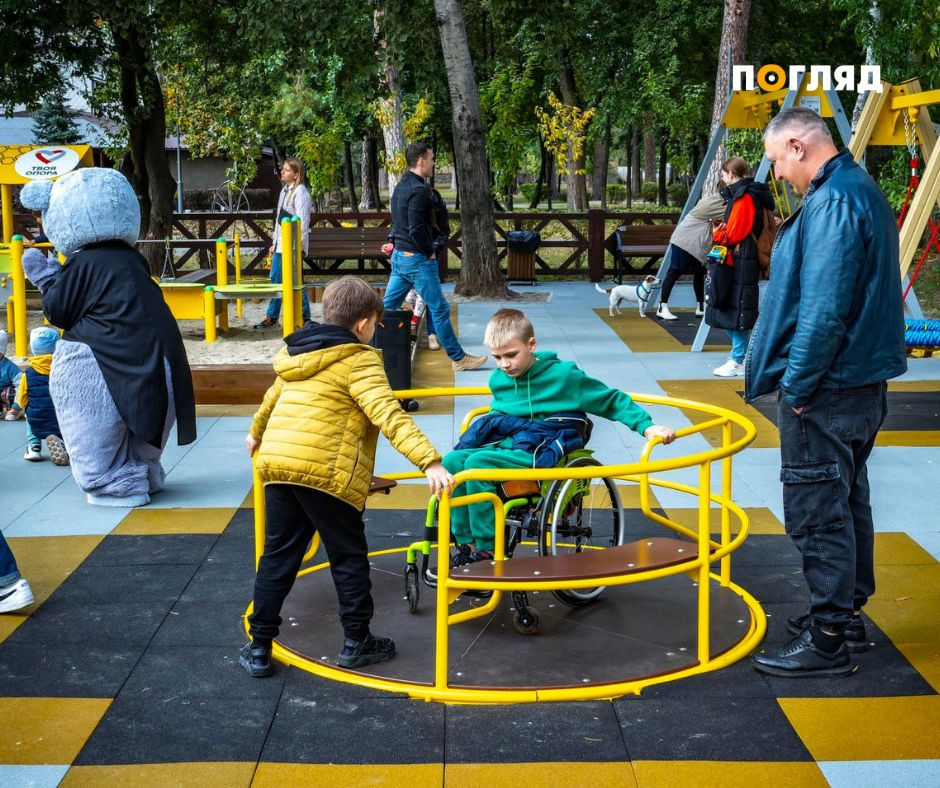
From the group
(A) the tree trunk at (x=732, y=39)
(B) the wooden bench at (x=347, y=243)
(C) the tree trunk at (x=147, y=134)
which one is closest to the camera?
(C) the tree trunk at (x=147, y=134)

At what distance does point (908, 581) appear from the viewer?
5473 millimetres

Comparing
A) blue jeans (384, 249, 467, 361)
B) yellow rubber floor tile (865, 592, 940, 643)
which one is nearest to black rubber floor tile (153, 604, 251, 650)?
yellow rubber floor tile (865, 592, 940, 643)

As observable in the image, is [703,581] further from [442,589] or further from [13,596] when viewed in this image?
[13,596]

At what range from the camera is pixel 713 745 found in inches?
151

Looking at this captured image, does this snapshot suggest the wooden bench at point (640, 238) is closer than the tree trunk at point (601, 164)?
Yes

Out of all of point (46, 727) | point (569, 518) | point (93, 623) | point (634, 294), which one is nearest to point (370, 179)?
point (634, 294)

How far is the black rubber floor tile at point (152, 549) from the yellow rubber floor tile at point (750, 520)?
2.53m

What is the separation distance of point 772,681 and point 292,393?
6.71 feet

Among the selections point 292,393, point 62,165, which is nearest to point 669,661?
point 292,393

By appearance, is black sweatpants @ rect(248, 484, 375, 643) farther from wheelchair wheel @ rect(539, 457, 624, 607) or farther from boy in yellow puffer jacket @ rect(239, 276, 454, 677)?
wheelchair wheel @ rect(539, 457, 624, 607)

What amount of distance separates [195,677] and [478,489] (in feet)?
4.41

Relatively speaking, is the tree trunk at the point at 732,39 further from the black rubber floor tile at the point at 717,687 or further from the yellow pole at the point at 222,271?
the black rubber floor tile at the point at 717,687

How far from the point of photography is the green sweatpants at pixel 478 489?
4766mm

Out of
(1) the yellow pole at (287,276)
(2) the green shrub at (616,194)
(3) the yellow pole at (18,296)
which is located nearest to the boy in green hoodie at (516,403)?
(1) the yellow pole at (287,276)
